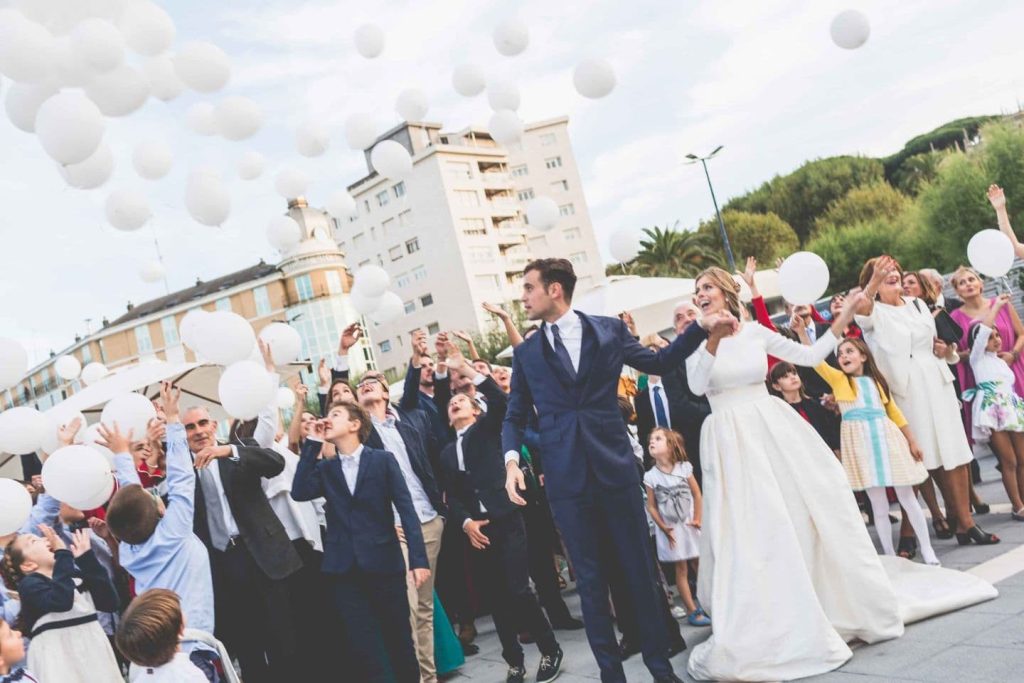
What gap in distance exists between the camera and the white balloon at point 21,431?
6.11 meters

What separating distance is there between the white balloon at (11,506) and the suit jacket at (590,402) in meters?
3.12

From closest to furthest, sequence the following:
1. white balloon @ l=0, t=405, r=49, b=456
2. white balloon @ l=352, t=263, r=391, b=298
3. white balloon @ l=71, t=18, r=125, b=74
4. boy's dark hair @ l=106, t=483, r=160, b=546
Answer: boy's dark hair @ l=106, t=483, r=160, b=546, white balloon @ l=71, t=18, r=125, b=74, white balloon @ l=0, t=405, r=49, b=456, white balloon @ l=352, t=263, r=391, b=298

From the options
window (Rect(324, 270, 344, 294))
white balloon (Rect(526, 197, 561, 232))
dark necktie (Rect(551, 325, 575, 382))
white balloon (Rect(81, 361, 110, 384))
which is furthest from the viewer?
window (Rect(324, 270, 344, 294))

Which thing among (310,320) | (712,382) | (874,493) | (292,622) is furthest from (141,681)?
(310,320)

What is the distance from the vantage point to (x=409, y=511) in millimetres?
4902

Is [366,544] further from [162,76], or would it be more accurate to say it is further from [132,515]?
[162,76]

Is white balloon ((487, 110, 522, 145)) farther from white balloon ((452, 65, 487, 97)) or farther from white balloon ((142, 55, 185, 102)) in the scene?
white balloon ((142, 55, 185, 102))

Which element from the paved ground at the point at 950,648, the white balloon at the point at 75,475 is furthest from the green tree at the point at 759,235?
the white balloon at the point at 75,475

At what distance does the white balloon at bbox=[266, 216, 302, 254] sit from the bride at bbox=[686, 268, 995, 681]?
4.54 metres

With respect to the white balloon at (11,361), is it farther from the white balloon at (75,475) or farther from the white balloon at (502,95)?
the white balloon at (502,95)

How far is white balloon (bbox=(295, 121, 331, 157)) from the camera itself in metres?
7.91

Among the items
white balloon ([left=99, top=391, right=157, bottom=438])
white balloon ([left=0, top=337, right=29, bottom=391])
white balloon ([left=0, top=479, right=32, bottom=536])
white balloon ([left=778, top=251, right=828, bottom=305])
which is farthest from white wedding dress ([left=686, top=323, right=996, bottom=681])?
white balloon ([left=0, top=337, right=29, bottom=391])

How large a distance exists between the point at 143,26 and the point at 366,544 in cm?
392

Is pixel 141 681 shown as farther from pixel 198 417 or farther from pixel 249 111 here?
pixel 249 111
